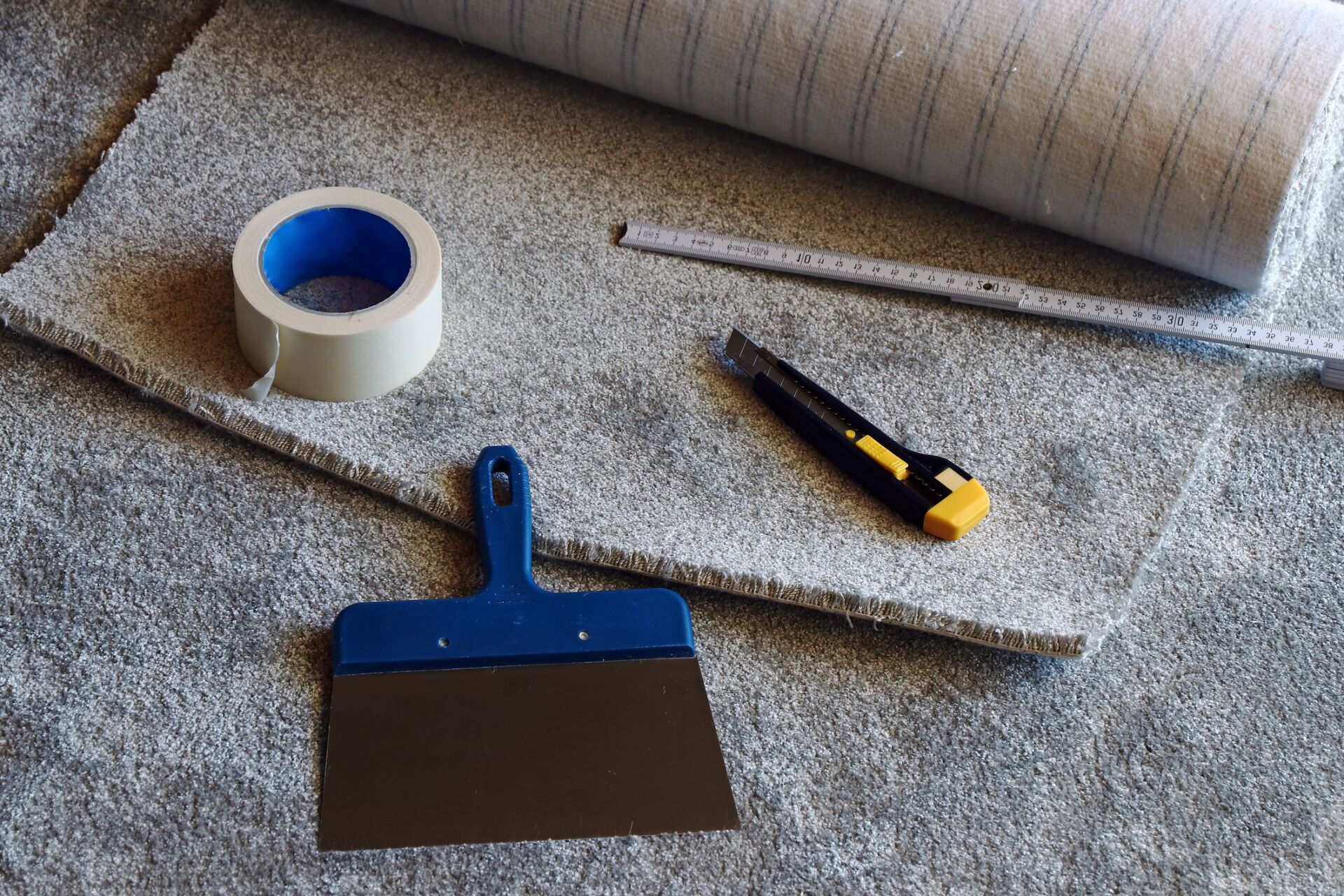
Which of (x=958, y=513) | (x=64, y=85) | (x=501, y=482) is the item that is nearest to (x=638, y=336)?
(x=501, y=482)

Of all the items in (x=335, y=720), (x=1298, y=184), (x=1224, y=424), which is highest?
(x=1298, y=184)

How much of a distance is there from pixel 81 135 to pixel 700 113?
0.60 metres

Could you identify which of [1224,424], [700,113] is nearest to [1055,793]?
[1224,424]

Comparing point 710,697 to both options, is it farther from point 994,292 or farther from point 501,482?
point 994,292

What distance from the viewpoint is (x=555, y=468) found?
1.02 meters

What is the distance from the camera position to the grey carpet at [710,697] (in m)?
0.85

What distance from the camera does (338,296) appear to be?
112 cm

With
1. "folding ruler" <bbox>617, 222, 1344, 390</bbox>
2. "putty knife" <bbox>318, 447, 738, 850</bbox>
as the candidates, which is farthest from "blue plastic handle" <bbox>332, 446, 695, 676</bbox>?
"folding ruler" <bbox>617, 222, 1344, 390</bbox>

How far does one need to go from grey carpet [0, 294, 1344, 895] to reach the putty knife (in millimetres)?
21

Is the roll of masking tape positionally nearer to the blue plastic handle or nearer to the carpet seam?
the carpet seam

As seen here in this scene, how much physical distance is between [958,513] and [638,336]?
1.05 ft

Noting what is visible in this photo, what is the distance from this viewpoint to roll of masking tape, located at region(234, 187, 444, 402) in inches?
38.7

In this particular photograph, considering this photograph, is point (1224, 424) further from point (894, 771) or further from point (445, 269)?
point (445, 269)

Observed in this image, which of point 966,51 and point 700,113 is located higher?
point 966,51
